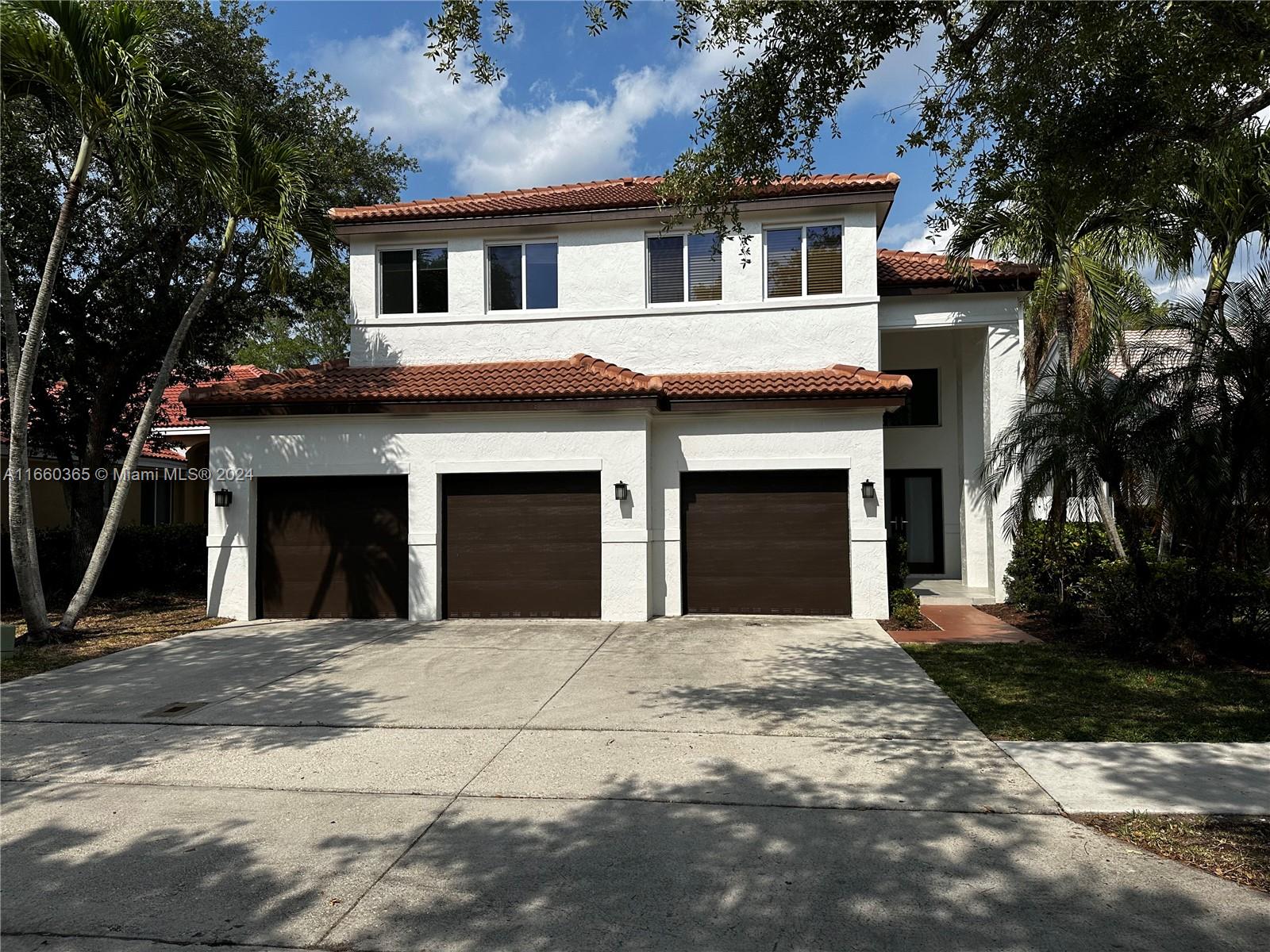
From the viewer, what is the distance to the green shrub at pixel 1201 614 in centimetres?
902

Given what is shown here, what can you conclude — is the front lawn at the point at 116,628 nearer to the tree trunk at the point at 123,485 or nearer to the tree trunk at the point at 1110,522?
the tree trunk at the point at 123,485

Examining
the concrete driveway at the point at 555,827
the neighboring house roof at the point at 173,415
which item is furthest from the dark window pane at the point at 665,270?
the neighboring house roof at the point at 173,415

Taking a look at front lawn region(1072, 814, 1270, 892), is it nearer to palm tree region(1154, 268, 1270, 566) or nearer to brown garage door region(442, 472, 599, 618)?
palm tree region(1154, 268, 1270, 566)

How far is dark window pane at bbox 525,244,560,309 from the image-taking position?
1451 centimetres

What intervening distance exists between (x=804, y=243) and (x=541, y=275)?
15.4ft

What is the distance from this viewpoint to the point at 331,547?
42.2ft

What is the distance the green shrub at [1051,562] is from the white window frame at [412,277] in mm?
10799

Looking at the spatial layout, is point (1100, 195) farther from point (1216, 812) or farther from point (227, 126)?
point (227, 126)

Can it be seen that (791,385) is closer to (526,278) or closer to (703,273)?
(703,273)

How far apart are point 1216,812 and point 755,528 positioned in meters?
8.16

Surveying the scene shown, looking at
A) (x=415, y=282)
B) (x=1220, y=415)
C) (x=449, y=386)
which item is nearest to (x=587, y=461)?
(x=449, y=386)

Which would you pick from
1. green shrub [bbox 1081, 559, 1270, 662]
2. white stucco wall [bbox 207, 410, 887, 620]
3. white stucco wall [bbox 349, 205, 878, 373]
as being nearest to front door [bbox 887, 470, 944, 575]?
white stucco wall [bbox 349, 205, 878, 373]

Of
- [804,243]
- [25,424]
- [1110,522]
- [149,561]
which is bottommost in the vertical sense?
[149,561]

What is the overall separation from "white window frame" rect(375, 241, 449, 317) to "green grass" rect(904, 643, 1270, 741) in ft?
Result: 33.3
